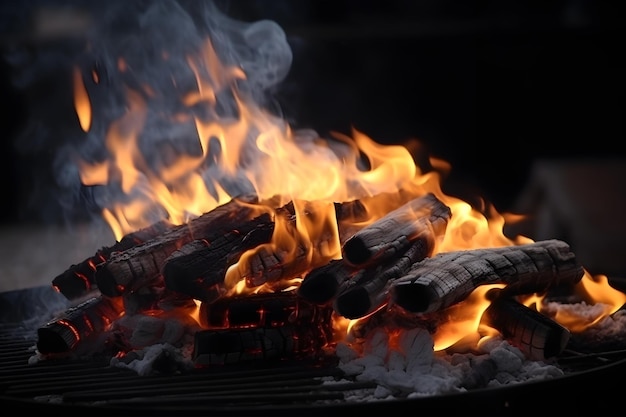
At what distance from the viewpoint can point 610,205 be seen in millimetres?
6605

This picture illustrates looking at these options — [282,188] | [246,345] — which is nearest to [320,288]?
[246,345]

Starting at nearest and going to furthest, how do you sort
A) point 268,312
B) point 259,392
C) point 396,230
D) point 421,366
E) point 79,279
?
point 259,392
point 421,366
point 268,312
point 396,230
point 79,279

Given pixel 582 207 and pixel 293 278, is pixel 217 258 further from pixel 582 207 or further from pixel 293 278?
pixel 582 207

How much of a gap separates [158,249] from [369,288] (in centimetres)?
89

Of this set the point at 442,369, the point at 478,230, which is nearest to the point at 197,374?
the point at 442,369

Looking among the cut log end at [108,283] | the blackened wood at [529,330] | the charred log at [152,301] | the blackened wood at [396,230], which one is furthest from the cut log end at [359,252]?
the cut log end at [108,283]

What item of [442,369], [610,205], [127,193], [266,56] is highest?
[266,56]

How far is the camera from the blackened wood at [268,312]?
9.49ft

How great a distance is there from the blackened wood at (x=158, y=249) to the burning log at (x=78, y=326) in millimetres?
129

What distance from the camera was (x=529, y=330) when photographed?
2795mm

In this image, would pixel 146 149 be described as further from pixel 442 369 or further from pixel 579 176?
pixel 442 369

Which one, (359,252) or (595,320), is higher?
(359,252)

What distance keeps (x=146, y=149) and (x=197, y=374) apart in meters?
4.12

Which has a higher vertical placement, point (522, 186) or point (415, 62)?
point (415, 62)
